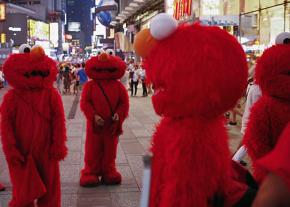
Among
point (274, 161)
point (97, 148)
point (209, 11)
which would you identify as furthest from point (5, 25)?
point (274, 161)

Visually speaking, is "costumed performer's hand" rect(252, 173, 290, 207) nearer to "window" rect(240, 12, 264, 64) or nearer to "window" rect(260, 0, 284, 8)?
"window" rect(260, 0, 284, 8)

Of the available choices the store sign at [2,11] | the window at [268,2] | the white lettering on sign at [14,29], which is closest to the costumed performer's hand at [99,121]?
the window at [268,2]

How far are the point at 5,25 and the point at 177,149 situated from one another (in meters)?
64.7

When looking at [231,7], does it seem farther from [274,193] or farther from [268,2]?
[274,193]

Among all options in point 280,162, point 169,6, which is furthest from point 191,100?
point 169,6

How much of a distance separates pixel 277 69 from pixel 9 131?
A: 256 cm

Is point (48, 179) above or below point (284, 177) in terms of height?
below

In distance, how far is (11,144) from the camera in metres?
4.82

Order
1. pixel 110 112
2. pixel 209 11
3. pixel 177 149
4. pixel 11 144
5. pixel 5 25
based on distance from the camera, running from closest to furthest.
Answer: pixel 177 149
pixel 11 144
pixel 110 112
pixel 209 11
pixel 5 25

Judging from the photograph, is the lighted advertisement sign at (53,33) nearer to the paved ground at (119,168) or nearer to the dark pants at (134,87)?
the dark pants at (134,87)

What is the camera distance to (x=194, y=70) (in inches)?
114

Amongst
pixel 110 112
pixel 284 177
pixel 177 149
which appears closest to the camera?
pixel 284 177

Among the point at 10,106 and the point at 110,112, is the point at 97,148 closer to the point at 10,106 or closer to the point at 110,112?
the point at 110,112

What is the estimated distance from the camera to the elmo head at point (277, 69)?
14.4 ft
